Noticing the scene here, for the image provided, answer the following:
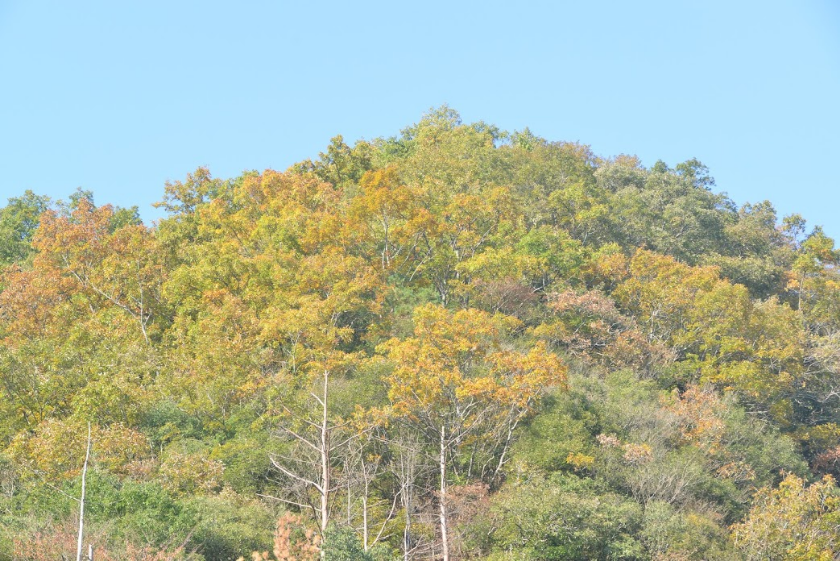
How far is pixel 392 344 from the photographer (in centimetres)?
3006

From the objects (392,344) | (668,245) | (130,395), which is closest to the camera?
(130,395)

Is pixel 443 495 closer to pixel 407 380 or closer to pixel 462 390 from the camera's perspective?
pixel 462 390

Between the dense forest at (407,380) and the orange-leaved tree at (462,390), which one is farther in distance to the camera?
the orange-leaved tree at (462,390)

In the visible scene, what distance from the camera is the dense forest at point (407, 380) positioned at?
24.4m

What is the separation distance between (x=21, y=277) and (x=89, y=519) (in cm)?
1762

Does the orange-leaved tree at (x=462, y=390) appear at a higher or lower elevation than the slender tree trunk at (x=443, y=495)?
higher

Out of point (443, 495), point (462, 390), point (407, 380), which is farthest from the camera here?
point (407, 380)

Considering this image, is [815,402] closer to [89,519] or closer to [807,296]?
[807,296]

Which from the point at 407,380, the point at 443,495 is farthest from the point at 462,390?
the point at 443,495

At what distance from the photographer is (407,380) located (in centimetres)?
2780

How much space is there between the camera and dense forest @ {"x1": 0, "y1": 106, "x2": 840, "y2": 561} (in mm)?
24391

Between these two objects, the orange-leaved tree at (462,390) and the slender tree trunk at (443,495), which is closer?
the slender tree trunk at (443,495)

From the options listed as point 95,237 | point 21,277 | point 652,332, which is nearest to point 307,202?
point 95,237

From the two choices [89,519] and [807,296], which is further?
[807,296]
